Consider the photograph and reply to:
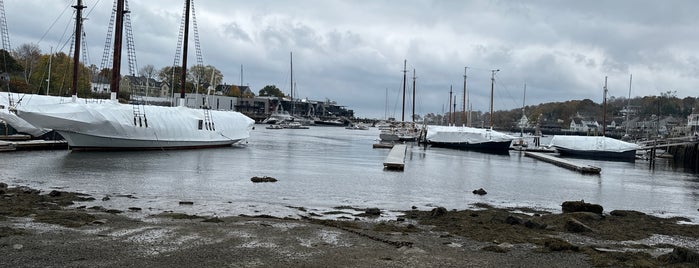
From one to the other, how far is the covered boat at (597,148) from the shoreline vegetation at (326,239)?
5675 cm

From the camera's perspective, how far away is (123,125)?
151 ft

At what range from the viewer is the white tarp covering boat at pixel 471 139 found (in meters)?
80.6

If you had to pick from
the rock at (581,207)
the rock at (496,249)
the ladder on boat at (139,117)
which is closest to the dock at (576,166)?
the rock at (581,207)

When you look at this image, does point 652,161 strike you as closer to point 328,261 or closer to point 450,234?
point 450,234

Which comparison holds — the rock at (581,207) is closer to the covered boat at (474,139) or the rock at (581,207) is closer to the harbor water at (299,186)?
the harbor water at (299,186)

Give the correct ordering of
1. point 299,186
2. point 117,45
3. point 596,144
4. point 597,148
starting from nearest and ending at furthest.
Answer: point 299,186, point 117,45, point 597,148, point 596,144

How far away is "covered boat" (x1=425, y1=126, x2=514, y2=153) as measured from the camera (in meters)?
80.6

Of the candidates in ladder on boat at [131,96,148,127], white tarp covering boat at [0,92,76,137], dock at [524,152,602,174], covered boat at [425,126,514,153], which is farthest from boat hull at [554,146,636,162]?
white tarp covering boat at [0,92,76,137]

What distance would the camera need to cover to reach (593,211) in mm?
20500

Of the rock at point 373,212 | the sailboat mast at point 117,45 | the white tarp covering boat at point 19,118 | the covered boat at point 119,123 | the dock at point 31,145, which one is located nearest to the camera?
the rock at point 373,212

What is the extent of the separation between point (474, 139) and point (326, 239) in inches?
2782

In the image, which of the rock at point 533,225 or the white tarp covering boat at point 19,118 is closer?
the rock at point 533,225

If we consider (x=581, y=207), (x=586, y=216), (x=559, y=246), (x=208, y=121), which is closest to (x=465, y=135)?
(x=208, y=121)

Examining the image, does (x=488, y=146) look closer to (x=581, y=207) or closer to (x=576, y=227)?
(x=581, y=207)
